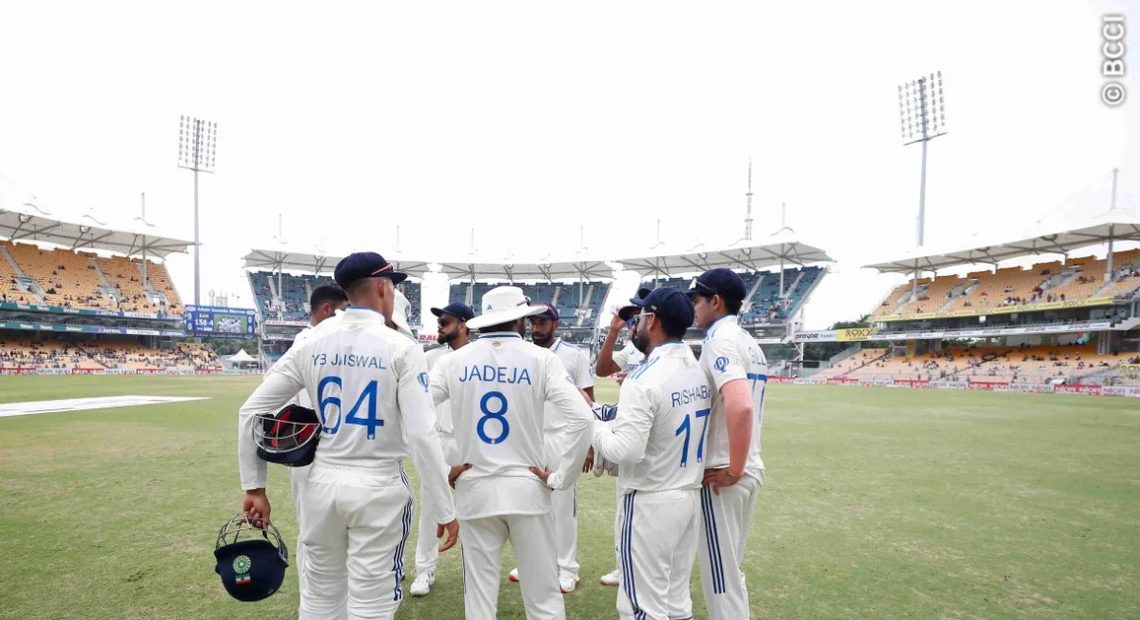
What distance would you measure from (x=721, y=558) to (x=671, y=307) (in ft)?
4.98

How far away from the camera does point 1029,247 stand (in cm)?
4138

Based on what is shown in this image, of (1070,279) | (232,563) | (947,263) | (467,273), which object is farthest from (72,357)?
(1070,279)

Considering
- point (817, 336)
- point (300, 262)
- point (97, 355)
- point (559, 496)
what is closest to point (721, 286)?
point (559, 496)

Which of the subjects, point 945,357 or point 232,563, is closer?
point 232,563

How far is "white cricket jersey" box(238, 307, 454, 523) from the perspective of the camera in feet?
8.78

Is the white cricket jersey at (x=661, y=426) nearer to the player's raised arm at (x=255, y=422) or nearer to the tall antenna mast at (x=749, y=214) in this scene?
the player's raised arm at (x=255, y=422)

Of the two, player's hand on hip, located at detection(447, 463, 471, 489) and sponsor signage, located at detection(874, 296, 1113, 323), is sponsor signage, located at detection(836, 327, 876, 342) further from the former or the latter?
player's hand on hip, located at detection(447, 463, 471, 489)

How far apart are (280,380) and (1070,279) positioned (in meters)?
53.3

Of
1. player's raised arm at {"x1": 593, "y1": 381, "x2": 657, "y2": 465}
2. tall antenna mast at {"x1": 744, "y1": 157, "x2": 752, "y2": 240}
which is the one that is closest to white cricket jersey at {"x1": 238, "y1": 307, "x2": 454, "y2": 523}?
player's raised arm at {"x1": 593, "y1": 381, "x2": 657, "y2": 465}

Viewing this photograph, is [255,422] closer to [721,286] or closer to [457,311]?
[457,311]

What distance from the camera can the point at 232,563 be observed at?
2.74m

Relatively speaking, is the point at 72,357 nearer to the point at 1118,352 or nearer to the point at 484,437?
the point at 484,437

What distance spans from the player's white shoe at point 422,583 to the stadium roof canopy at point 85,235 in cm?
5531

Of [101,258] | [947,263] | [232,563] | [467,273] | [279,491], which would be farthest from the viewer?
[467,273]
